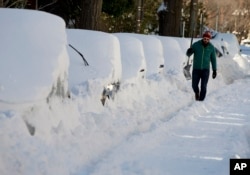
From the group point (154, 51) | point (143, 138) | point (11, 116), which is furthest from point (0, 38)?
point (154, 51)

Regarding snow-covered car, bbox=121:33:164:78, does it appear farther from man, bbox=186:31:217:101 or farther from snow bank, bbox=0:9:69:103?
snow bank, bbox=0:9:69:103

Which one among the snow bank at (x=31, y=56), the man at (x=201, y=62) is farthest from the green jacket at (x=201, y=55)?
the snow bank at (x=31, y=56)

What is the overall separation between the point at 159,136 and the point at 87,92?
1.29 m

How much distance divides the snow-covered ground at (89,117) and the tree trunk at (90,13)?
284 centimetres

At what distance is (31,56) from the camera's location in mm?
5633

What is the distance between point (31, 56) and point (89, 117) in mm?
1401

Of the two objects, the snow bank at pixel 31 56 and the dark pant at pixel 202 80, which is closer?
the snow bank at pixel 31 56

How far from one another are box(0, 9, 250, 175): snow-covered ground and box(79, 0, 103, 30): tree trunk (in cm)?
284

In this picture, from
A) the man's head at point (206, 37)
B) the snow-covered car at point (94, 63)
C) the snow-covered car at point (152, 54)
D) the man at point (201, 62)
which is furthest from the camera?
the man at point (201, 62)

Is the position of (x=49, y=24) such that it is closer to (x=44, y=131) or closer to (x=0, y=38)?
(x=0, y=38)

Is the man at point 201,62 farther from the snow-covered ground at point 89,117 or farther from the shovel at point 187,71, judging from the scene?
the shovel at point 187,71

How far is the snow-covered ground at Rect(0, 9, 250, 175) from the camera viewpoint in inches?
204

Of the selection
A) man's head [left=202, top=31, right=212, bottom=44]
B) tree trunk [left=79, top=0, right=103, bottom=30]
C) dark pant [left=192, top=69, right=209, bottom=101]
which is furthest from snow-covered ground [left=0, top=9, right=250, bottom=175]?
tree trunk [left=79, top=0, right=103, bottom=30]

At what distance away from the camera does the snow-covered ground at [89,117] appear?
204 inches
